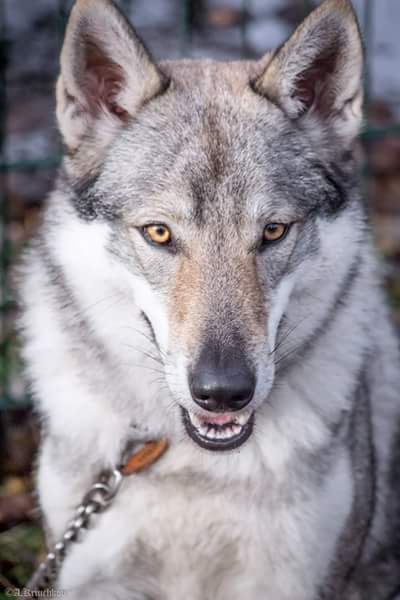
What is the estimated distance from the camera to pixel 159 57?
7.31 m

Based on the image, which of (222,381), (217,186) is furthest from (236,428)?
(217,186)

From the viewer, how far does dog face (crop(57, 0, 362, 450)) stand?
117 inches

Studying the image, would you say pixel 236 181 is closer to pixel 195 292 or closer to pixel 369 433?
pixel 195 292

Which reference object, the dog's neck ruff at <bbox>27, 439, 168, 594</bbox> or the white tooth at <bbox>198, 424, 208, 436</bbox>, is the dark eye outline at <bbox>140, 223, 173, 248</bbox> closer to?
the white tooth at <bbox>198, 424, 208, 436</bbox>

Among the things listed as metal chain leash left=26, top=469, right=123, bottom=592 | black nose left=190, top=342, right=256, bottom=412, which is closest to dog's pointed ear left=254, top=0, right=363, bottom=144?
black nose left=190, top=342, right=256, bottom=412

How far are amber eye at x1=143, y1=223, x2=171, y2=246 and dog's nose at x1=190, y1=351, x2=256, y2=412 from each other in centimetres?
43

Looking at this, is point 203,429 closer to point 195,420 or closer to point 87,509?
point 195,420

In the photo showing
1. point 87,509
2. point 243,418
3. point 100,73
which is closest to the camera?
point 243,418

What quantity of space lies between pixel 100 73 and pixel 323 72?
779 mm

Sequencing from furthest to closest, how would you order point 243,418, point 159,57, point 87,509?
point 159,57 → point 87,509 → point 243,418

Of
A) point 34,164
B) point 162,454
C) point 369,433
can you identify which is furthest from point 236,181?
point 34,164

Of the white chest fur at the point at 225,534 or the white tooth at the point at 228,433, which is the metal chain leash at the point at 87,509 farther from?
the white tooth at the point at 228,433

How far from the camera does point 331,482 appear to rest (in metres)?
3.47

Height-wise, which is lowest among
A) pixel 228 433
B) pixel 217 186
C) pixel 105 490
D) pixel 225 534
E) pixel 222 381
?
pixel 225 534
